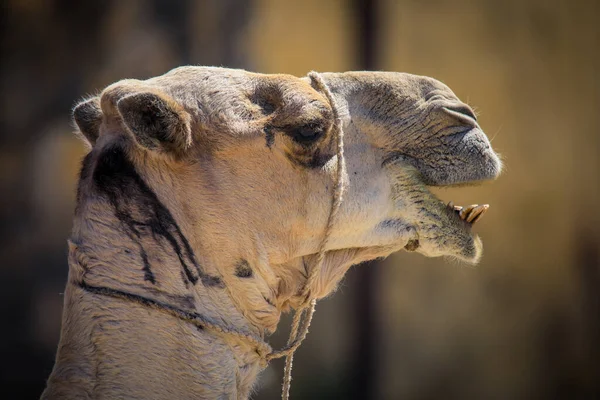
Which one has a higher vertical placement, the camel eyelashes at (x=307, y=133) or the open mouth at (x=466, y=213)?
the camel eyelashes at (x=307, y=133)

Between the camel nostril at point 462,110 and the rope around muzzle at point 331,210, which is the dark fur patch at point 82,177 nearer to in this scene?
the rope around muzzle at point 331,210

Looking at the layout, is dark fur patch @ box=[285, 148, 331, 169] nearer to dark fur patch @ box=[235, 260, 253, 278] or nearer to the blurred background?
dark fur patch @ box=[235, 260, 253, 278]

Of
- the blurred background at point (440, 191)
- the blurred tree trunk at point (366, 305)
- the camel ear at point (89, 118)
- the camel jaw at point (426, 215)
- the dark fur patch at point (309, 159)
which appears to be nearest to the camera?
the dark fur patch at point (309, 159)

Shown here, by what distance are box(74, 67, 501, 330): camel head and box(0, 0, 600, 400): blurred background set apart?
15.7 ft

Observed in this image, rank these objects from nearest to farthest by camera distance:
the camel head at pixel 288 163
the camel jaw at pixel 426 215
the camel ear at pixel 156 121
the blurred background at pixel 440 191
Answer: the camel ear at pixel 156 121, the camel head at pixel 288 163, the camel jaw at pixel 426 215, the blurred background at pixel 440 191

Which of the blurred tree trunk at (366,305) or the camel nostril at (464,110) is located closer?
the camel nostril at (464,110)

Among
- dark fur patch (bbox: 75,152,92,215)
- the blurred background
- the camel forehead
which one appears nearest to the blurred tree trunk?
the blurred background

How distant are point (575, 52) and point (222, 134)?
6398 mm

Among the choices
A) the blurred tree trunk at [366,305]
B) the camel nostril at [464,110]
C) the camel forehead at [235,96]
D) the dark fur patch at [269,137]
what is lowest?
the blurred tree trunk at [366,305]

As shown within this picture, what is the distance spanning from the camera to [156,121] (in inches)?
109

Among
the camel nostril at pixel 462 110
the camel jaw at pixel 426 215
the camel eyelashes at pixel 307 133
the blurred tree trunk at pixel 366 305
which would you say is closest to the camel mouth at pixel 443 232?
the camel jaw at pixel 426 215

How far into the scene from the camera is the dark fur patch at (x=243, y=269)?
2914 millimetres

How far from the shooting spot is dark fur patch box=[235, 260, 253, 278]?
2.91m

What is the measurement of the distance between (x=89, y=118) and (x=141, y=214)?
712 mm
